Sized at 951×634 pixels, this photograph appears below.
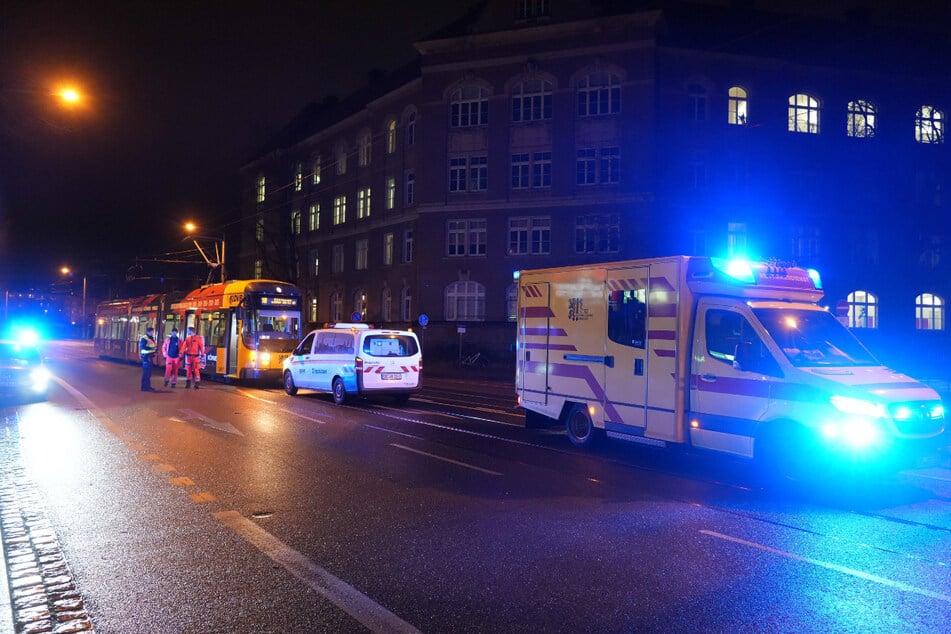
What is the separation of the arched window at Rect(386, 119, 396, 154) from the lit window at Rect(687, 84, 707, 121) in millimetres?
18135

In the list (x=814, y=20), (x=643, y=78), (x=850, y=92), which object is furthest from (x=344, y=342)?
(x=814, y=20)

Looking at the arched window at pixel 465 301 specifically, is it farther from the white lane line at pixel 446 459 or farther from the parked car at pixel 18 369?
the white lane line at pixel 446 459

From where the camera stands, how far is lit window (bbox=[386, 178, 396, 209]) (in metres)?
46.5

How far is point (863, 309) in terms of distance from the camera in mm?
40438

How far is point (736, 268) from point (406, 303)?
35628 millimetres

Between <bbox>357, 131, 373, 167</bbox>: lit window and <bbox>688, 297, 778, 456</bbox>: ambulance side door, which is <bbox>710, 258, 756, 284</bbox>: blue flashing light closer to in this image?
<bbox>688, 297, 778, 456</bbox>: ambulance side door

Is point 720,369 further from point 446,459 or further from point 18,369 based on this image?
point 18,369

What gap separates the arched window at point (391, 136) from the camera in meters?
46.6

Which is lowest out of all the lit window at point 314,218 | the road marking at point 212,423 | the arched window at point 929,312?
the road marking at point 212,423

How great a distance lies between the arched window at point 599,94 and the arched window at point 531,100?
71.2 inches

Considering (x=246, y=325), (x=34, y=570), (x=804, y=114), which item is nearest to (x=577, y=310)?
(x=34, y=570)

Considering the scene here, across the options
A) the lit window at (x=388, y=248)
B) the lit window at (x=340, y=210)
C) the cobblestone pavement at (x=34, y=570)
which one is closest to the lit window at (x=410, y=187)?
the lit window at (x=388, y=248)

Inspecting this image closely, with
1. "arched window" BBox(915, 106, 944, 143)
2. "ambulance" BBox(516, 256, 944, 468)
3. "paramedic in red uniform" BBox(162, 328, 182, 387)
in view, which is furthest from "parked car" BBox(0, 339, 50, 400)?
"arched window" BBox(915, 106, 944, 143)

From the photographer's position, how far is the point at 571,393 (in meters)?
11.6
